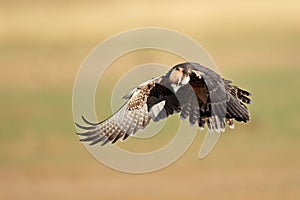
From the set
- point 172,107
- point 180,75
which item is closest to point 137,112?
point 172,107

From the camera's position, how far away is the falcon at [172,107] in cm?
507

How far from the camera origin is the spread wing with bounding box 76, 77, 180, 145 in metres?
5.10

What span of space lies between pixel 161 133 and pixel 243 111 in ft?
3.20

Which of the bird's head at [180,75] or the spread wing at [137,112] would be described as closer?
the bird's head at [180,75]

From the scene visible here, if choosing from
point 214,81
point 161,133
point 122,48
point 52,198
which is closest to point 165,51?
point 122,48

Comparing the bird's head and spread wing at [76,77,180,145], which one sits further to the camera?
spread wing at [76,77,180,145]

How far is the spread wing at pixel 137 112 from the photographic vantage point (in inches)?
201

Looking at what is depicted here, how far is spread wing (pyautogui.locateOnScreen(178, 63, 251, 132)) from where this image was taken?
16.6 ft

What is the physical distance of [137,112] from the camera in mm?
5109

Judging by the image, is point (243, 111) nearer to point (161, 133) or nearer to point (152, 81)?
point (152, 81)

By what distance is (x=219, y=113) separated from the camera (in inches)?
201

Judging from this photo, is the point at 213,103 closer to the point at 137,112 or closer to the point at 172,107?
the point at 172,107

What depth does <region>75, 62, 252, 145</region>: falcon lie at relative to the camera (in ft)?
16.6

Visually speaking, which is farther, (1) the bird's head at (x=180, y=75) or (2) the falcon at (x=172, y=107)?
(2) the falcon at (x=172, y=107)
